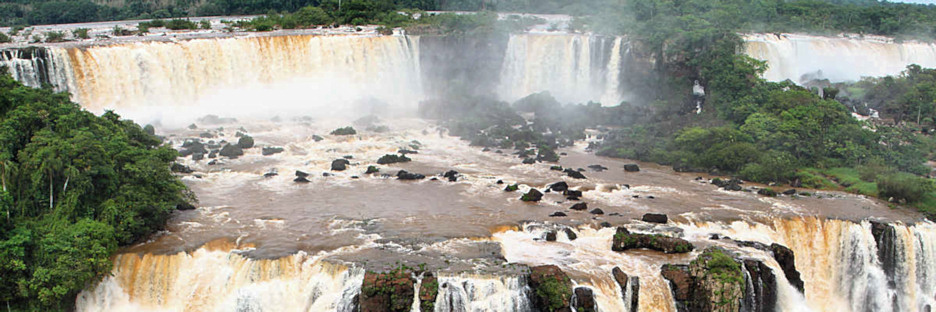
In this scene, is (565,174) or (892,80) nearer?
(565,174)

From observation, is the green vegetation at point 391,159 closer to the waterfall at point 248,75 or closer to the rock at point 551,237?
the waterfall at point 248,75

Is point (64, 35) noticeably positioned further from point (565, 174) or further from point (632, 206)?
point (632, 206)

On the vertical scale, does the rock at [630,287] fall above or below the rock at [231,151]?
below

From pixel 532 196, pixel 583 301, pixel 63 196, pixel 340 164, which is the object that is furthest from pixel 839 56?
pixel 63 196

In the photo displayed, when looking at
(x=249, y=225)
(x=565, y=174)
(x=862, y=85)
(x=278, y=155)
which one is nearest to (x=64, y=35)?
(x=278, y=155)

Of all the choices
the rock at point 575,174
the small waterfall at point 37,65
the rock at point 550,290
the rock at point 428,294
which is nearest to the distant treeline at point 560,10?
the rock at point 575,174

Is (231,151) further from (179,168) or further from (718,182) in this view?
(718,182)

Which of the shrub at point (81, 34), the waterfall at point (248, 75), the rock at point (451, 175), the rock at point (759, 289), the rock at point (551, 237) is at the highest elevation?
the shrub at point (81, 34)
